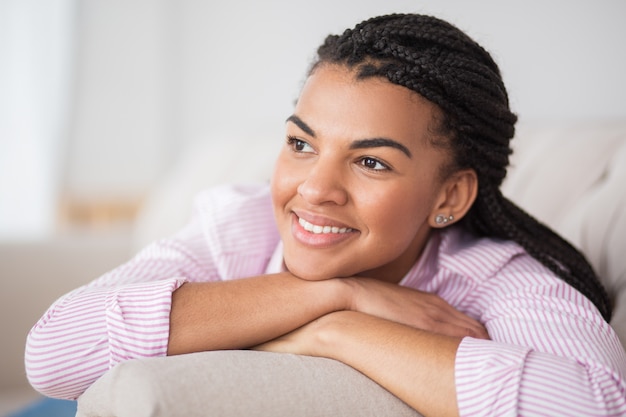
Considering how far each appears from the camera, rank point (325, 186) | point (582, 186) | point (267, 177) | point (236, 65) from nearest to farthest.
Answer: point (325, 186)
point (582, 186)
point (267, 177)
point (236, 65)

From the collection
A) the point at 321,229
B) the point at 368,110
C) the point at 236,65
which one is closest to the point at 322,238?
the point at 321,229

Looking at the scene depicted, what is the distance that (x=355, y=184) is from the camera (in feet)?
4.04

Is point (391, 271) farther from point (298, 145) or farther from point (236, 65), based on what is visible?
point (236, 65)

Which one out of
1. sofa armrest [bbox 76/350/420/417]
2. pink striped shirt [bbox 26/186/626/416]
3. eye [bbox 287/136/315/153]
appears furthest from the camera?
eye [bbox 287/136/315/153]

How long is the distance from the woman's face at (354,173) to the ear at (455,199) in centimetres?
6

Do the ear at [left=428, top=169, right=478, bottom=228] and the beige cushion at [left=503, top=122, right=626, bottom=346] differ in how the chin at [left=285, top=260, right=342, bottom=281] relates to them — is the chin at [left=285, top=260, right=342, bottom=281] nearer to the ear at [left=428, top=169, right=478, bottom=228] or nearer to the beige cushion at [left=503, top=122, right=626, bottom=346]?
the ear at [left=428, top=169, right=478, bottom=228]

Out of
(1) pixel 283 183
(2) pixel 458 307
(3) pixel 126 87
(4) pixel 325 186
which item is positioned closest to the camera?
(4) pixel 325 186

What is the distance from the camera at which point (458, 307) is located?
144 centimetres

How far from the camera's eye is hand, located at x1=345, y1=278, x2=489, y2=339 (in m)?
1.20

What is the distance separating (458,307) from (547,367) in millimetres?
461

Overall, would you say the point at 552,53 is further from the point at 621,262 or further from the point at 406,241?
the point at 406,241

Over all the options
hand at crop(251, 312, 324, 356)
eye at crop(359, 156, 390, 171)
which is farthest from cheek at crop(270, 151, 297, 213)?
hand at crop(251, 312, 324, 356)

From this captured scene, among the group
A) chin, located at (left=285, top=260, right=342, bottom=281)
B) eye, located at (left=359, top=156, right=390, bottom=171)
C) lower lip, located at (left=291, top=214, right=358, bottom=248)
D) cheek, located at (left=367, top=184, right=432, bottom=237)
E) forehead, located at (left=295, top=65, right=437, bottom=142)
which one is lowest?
chin, located at (left=285, top=260, right=342, bottom=281)

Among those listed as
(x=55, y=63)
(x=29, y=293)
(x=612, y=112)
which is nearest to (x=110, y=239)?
(x=29, y=293)
